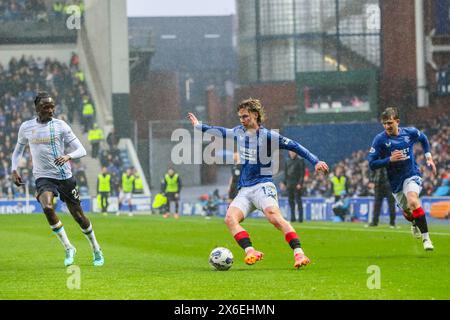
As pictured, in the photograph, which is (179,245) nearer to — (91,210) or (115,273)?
(115,273)

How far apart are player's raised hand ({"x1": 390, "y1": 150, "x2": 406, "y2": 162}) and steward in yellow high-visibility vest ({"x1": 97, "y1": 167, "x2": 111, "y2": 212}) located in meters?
24.9

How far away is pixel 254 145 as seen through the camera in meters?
14.4

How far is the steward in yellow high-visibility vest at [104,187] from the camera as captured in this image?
1614 inches

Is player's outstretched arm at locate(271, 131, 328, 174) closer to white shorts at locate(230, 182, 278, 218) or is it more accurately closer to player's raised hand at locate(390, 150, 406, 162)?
white shorts at locate(230, 182, 278, 218)

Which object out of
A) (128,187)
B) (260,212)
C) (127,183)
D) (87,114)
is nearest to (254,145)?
(260,212)

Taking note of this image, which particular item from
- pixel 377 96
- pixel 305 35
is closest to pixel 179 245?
pixel 377 96

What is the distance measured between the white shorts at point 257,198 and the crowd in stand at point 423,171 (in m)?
19.6

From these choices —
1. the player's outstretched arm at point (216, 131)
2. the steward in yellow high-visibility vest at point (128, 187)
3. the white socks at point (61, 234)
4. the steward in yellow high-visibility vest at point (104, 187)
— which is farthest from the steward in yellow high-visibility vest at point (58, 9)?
the player's outstretched arm at point (216, 131)

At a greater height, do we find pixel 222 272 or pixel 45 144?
pixel 45 144

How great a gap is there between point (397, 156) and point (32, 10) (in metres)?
43.7

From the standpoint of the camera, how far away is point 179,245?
68.1 ft

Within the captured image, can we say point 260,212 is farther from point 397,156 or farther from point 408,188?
point 397,156

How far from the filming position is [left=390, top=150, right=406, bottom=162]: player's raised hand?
16964mm
